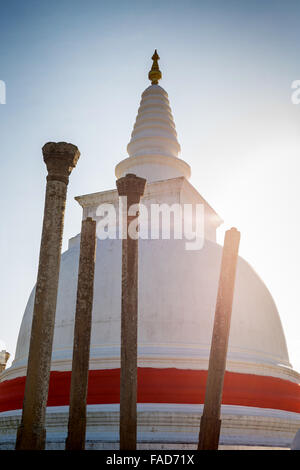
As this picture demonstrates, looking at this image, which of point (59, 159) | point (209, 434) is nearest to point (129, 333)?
point (209, 434)

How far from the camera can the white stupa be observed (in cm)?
1119

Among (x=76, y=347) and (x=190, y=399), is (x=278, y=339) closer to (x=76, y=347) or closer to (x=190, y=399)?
(x=190, y=399)

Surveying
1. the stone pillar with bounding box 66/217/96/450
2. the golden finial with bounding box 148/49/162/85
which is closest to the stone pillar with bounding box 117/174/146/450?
the stone pillar with bounding box 66/217/96/450

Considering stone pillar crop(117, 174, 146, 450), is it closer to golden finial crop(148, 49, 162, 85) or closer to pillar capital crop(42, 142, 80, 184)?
pillar capital crop(42, 142, 80, 184)

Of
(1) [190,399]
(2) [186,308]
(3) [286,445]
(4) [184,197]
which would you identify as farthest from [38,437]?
(4) [184,197]

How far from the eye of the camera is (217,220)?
64.2 ft

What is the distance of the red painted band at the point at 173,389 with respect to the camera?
448 inches

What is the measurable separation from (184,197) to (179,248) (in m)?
3.79

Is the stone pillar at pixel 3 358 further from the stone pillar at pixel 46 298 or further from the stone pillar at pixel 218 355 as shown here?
the stone pillar at pixel 218 355

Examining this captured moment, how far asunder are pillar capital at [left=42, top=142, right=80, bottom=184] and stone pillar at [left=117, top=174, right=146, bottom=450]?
1.30 m

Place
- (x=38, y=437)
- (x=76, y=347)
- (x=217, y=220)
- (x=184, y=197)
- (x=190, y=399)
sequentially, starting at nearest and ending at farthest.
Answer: (x=38, y=437)
(x=76, y=347)
(x=190, y=399)
(x=184, y=197)
(x=217, y=220)

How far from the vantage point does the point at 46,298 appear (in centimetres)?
759

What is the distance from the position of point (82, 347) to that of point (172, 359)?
4421 mm

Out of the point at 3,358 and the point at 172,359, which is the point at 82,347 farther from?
the point at 3,358
